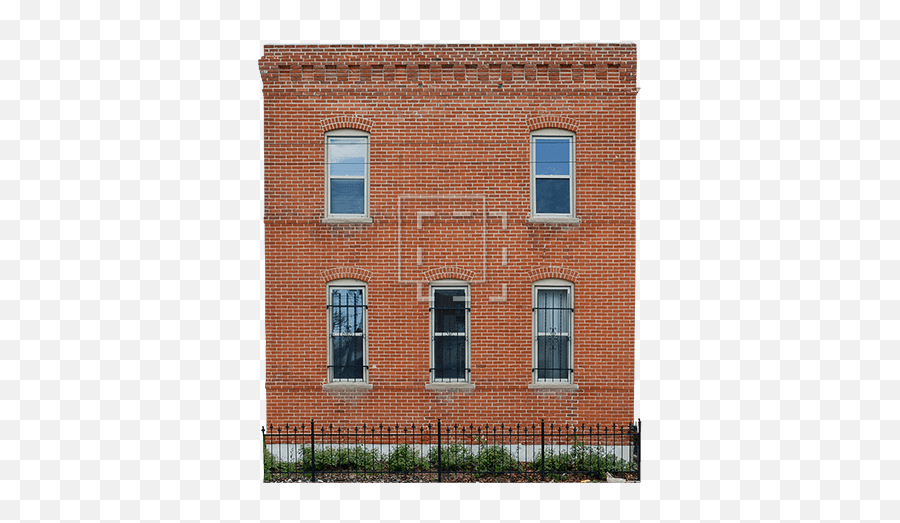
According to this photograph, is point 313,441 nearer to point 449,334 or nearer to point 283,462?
point 283,462

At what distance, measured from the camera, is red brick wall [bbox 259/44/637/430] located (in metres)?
16.9

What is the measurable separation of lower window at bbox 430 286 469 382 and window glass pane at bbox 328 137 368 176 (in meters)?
3.07

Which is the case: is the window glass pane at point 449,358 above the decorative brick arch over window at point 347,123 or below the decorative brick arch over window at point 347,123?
below

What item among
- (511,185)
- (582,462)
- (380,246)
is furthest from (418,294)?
(582,462)

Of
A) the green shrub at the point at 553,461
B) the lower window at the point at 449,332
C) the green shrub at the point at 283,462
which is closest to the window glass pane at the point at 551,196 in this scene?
the lower window at the point at 449,332

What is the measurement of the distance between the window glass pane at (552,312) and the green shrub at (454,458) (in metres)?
2.90

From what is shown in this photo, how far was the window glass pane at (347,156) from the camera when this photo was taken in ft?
56.0

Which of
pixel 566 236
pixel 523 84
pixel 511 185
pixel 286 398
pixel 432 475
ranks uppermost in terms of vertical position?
pixel 523 84

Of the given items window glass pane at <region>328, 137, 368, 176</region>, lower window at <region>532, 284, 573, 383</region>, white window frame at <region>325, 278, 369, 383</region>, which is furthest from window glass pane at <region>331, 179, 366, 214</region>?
lower window at <region>532, 284, 573, 383</region>

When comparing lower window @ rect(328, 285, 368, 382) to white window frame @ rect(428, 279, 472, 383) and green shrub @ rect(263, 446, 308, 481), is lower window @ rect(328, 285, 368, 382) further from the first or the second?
green shrub @ rect(263, 446, 308, 481)

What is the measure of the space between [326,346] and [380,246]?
7.72 ft
